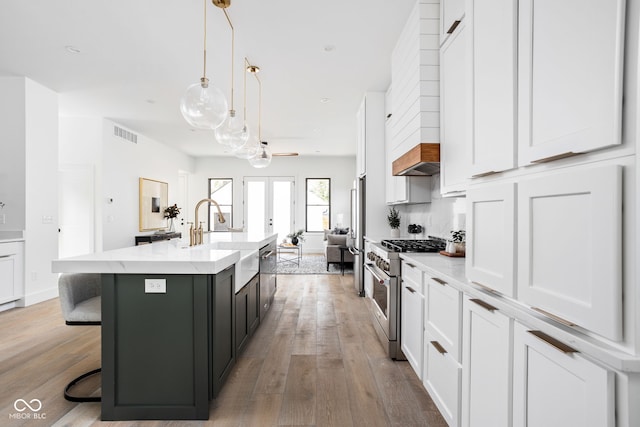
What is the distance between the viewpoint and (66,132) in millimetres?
5723

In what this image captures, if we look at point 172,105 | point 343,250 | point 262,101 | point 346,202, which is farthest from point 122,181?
point 346,202

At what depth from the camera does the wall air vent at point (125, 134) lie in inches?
240

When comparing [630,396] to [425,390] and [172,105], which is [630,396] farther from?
[172,105]

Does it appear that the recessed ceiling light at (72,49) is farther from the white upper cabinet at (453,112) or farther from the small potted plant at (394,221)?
the small potted plant at (394,221)

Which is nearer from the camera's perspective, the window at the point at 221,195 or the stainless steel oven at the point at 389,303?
the stainless steel oven at the point at 389,303

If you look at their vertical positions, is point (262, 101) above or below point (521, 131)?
above

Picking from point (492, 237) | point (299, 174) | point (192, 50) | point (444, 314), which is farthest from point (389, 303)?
point (299, 174)

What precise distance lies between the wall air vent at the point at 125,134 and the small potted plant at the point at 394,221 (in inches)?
211

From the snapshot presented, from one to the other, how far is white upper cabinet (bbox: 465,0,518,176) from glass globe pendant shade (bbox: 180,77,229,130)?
1587 mm

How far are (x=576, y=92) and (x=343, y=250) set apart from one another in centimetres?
560

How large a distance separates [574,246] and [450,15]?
1.99m

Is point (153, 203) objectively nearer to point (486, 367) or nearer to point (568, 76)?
point (486, 367)

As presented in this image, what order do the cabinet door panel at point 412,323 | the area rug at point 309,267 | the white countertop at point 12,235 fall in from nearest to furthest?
the cabinet door panel at point 412,323
the white countertop at point 12,235
the area rug at point 309,267

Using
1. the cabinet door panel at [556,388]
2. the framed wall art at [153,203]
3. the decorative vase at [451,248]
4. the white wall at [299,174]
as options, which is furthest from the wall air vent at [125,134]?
the cabinet door panel at [556,388]
